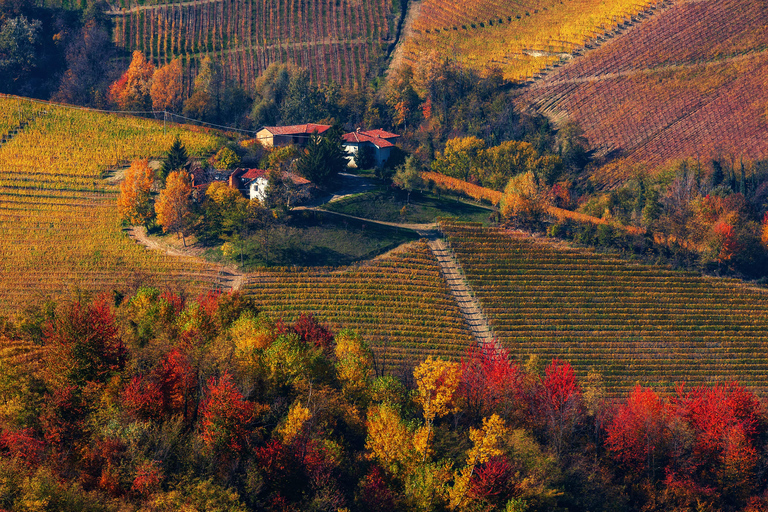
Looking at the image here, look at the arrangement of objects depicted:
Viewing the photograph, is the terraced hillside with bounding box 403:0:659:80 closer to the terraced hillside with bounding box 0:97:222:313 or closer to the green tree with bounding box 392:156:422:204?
the green tree with bounding box 392:156:422:204

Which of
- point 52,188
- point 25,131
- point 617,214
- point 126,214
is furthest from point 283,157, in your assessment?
point 617,214

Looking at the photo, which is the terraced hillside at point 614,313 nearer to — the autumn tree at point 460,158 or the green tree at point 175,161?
the autumn tree at point 460,158

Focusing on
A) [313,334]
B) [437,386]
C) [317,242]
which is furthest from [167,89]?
[437,386]

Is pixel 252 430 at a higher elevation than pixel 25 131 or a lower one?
lower

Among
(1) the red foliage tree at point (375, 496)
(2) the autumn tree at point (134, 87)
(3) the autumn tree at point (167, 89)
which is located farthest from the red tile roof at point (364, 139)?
(1) the red foliage tree at point (375, 496)

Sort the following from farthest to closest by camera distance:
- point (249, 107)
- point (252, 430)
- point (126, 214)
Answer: point (249, 107) < point (126, 214) < point (252, 430)

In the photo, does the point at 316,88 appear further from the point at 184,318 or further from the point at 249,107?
the point at 184,318
